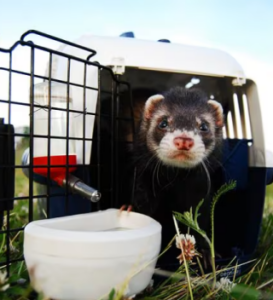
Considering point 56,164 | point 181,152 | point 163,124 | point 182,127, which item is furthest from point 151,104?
point 56,164

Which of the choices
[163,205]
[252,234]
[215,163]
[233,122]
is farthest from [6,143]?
[233,122]

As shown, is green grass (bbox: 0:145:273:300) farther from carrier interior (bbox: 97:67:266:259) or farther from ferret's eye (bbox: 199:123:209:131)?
ferret's eye (bbox: 199:123:209:131)

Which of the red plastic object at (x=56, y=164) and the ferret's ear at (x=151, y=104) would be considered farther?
the ferret's ear at (x=151, y=104)

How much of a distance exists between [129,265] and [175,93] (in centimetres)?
92

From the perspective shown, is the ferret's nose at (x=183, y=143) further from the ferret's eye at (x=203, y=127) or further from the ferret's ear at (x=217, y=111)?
the ferret's ear at (x=217, y=111)

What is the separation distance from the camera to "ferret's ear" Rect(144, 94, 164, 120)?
5.28 ft

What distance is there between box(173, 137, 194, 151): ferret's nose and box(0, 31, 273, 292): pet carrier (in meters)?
0.29

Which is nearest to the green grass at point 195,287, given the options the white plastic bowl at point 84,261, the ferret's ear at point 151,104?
the white plastic bowl at point 84,261

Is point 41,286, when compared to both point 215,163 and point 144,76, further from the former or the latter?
point 144,76

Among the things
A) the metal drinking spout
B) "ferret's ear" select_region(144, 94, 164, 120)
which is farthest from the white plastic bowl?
"ferret's ear" select_region(144, 94, 164, 120)

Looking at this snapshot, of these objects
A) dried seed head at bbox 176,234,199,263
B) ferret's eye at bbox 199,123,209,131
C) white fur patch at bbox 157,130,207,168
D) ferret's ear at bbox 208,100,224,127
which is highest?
ferret's ear at bbox 208,100,224,127

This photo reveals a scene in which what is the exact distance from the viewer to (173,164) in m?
1.48

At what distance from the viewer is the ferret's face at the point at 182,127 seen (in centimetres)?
136

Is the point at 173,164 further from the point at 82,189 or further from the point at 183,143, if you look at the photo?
the point at 82,189
